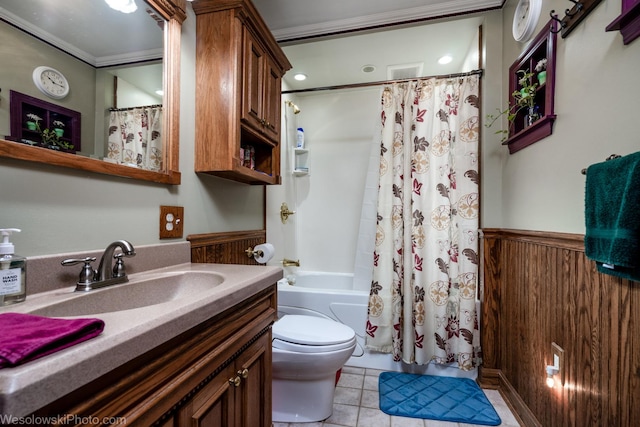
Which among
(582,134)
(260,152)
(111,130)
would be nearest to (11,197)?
(111,130)

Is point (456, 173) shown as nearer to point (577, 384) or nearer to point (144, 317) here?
point (577, 384)

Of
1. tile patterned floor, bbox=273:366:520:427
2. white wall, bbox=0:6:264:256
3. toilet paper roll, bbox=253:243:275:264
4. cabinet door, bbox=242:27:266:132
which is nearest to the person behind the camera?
white wall, bbox=0:6:264:256

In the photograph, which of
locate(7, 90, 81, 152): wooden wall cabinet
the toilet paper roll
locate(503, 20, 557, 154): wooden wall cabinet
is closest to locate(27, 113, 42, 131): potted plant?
locate(7, 90, 81, 152): wooden wall cabinet

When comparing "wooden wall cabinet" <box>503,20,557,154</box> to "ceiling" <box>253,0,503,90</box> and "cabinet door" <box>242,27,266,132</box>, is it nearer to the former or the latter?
"ceiling" <box>253,0,503,90</box>

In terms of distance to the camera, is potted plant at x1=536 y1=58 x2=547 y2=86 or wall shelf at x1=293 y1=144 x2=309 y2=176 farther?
wall shelf at x1=293 y1=144 x2=309 y2=176

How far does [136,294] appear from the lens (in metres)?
0.91

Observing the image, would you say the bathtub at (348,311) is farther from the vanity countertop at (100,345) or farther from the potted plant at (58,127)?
the potted plant at (58,127)

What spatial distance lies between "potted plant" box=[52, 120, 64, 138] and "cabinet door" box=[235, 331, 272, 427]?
0.83m

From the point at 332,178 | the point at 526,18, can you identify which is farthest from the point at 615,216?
the point at 332,178

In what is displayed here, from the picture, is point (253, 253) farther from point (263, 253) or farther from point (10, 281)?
point (10, 281)

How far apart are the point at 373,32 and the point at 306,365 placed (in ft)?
6.96

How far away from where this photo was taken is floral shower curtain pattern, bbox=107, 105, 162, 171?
3.23 feet

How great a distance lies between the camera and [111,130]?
0.97m

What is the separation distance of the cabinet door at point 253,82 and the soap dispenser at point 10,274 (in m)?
0.95
